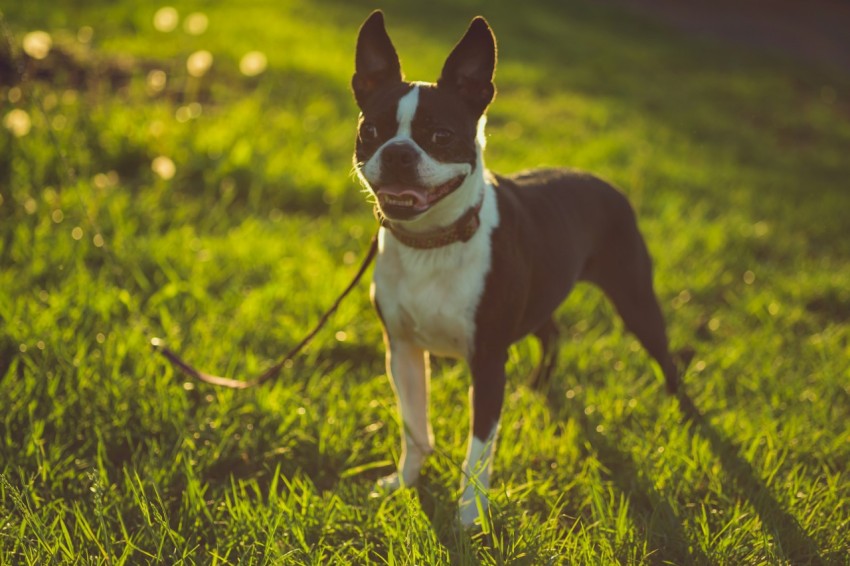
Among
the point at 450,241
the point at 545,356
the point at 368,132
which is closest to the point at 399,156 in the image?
the point at 368,132

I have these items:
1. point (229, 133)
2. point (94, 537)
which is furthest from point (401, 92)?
point (229, 133)

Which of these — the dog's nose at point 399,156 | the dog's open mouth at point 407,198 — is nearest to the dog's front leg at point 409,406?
the dog's open mouth at point 407,198

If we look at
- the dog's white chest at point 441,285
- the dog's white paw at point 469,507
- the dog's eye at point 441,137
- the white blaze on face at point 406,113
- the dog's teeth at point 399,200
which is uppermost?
the white blaze on face at point 406,113

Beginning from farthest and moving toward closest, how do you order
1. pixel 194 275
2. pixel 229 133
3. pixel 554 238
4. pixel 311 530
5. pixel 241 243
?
1. pixel 229 133
2. pixel 241 243
3. pixel 194 275
4. pixel 554 238
5. pixel 311 530

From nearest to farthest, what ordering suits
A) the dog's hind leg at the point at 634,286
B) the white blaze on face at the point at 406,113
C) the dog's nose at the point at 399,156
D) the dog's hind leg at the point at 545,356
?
the dog's nose at the point at 399,156 → the white blaze on face at the point at 406,113 → the dog's hind leg at the point at 634,286 → the dog's hind leg at the point at 545,356

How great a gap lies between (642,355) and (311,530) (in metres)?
1.93

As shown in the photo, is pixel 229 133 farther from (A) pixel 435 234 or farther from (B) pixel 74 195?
(A) pixel 435 234

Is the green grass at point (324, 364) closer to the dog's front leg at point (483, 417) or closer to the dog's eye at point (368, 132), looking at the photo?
the dog's front leg at point (483, 417)

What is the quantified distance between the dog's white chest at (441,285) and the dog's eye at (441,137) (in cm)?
30

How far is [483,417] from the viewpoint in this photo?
9.02 feet

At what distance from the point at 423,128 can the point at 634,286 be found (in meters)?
1.31

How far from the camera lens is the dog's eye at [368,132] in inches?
104

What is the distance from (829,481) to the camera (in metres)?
2.79

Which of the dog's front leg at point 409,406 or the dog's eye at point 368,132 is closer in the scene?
the dog's eye at point 368,132
